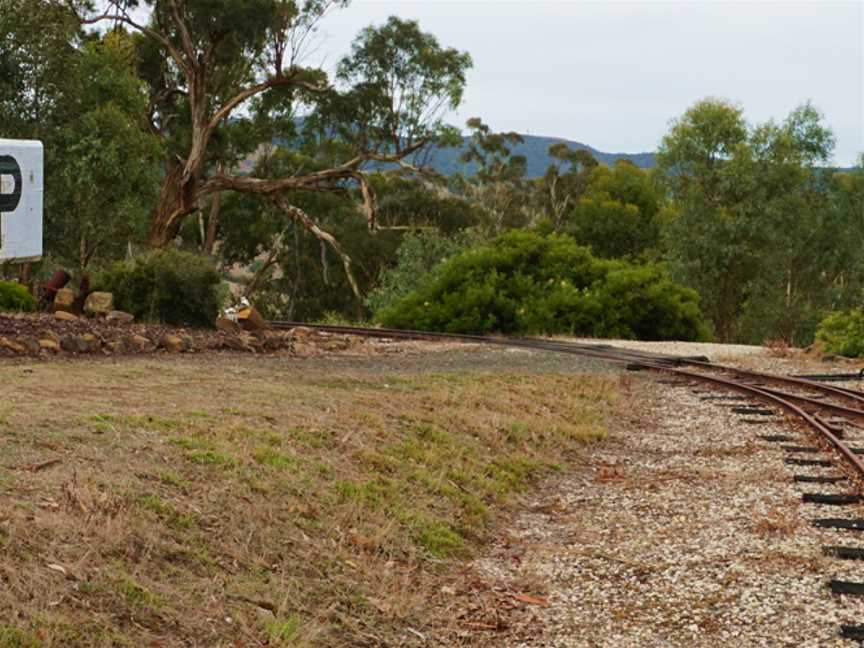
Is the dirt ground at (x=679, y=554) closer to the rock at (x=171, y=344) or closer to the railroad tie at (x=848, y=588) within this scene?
the railroad tie at (x=848, y=588)

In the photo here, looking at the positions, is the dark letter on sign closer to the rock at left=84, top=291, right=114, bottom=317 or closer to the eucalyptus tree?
the rock at left=84, top=291, right=114, bottom=317

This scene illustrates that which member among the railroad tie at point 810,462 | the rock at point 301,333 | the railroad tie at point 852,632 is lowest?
the rock at point 301,333

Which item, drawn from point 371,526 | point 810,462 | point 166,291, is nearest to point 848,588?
point 371,526

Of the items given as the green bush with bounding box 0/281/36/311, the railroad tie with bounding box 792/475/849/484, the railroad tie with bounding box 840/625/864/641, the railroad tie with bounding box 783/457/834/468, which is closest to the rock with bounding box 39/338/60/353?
the green bush with bounding box 0/281/36/311

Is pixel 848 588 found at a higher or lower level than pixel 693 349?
higher

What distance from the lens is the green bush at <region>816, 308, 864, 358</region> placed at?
23.2 metres

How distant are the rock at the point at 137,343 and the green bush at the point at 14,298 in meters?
4.75

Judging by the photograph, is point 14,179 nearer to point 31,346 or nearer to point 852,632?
point 31,346

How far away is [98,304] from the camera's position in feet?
67.9

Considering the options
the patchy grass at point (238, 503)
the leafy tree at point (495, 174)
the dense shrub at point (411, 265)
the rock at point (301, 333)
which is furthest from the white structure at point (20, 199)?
the leafy tree at point (495, 174)

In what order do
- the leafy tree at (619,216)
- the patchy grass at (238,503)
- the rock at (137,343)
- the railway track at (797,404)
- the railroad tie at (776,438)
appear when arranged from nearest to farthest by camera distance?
the patchy grass at (238,503)
the railway track at (797,404)
the railroad tie at (776,438)
the rock at (137,343)
the leafy tree at (619,216)

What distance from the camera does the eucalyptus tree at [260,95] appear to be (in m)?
38.7

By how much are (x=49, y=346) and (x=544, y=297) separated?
52.5 feet

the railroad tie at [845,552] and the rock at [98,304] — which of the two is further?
the rock at [98,304]
